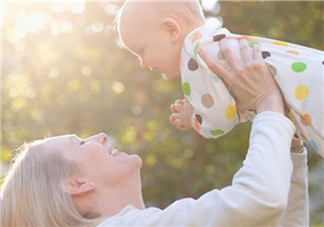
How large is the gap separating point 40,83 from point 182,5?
7.34 meters

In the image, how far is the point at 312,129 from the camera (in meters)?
2.18

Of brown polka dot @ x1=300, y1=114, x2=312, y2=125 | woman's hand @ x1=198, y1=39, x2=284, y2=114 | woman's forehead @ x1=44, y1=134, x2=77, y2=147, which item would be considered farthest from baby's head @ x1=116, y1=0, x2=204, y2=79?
brown polka dot @ x1=300, y1=114, x2=312, y2=125

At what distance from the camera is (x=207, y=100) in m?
2.31

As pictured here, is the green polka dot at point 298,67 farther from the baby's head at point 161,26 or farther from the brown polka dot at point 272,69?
the baby's head at point 161,26

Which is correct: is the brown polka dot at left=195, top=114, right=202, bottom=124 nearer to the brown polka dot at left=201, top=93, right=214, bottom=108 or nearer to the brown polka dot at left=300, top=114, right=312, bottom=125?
the brown polka dot at left=201, top=93, right=214, bottom=108

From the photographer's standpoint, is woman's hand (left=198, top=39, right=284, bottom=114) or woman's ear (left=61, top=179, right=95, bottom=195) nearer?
woman's hand (left=198, top=39, right=284, bottom=114)

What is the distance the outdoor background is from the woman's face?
253 inches

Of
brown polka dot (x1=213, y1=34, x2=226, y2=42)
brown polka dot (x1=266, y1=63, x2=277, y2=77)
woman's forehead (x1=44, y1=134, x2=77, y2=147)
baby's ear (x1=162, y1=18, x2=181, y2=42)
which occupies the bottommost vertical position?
woman's forehead (x1=44, y1=134, x2=77, y2=147)

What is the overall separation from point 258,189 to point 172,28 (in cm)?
78

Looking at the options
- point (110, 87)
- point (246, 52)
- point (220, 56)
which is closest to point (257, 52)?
point (246, 52)

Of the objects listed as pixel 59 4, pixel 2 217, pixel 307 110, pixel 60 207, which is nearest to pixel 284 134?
pixel 307 110

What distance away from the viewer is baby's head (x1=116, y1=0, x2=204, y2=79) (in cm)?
243

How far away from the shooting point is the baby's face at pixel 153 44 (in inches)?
96.6

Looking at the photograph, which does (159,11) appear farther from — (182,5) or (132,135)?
(132,135)
